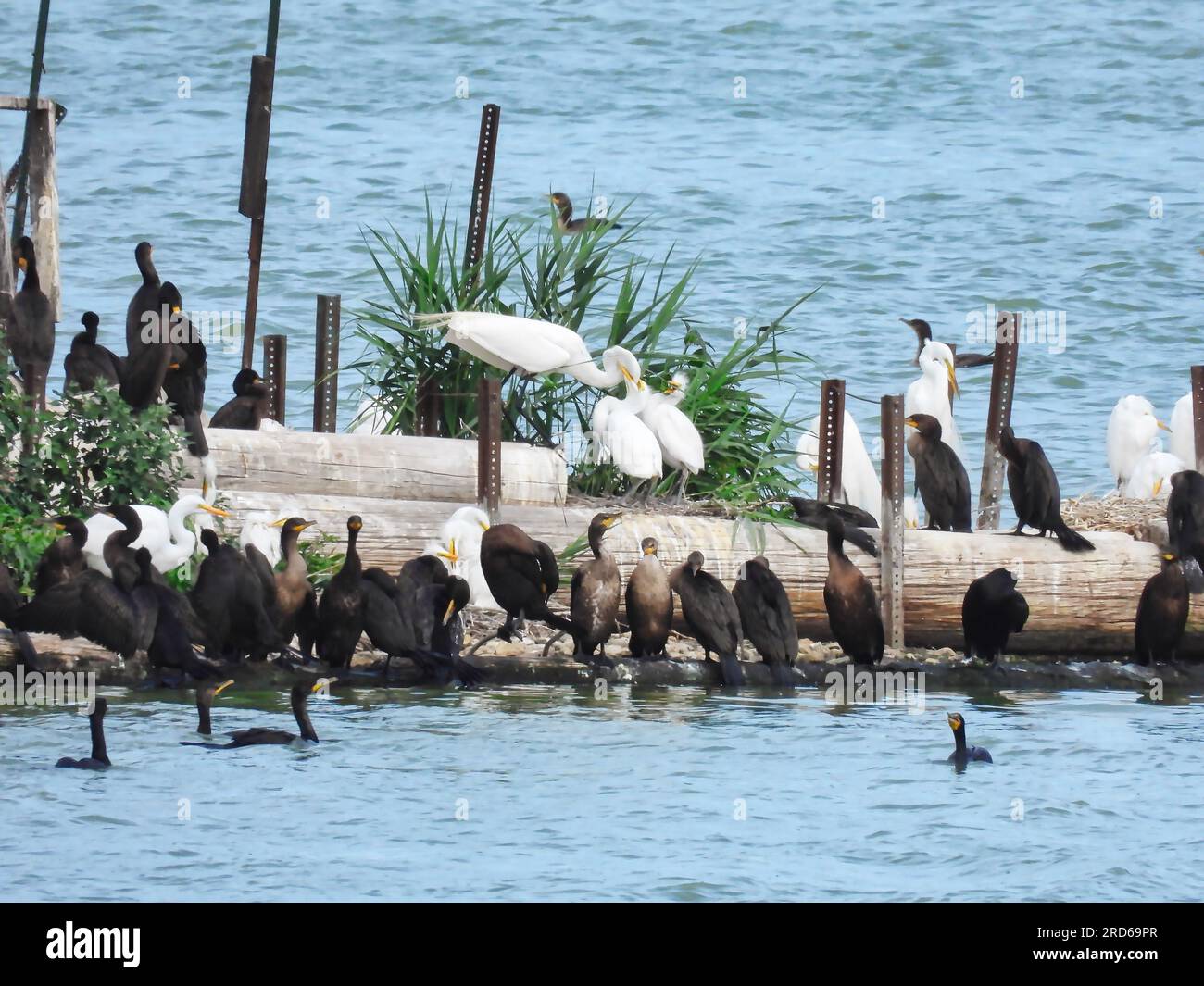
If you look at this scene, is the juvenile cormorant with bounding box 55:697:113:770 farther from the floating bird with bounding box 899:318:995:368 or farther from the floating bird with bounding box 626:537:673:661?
the floating bird with bounding box 899:318:995:368

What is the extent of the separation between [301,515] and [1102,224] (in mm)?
22815

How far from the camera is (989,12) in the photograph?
142ft

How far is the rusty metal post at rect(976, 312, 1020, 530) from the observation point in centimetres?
1489

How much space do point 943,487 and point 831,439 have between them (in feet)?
2.53

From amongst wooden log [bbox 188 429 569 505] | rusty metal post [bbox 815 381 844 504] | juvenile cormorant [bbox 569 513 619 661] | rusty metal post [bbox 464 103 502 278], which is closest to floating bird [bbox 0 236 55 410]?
wooden log [bbox 188 429 569 505]

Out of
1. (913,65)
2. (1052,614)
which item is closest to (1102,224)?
(913,65)

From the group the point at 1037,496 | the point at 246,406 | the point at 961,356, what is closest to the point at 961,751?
the point at 1037,496

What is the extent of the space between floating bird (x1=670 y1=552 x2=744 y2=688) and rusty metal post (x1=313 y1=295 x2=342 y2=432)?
4207 mm

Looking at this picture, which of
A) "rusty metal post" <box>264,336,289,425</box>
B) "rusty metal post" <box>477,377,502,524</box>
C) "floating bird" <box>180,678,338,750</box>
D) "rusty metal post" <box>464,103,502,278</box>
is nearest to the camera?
"floating bird" <box>180,678,338,750</box>

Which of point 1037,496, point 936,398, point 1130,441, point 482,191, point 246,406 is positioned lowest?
point 1037,496

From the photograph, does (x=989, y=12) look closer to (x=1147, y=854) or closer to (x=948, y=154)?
(x=948, y=154)

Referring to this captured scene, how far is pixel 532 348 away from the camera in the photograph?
13406mm

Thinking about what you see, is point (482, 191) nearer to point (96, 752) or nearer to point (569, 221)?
point (569, 221)

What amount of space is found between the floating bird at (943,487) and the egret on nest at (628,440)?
1678mm
